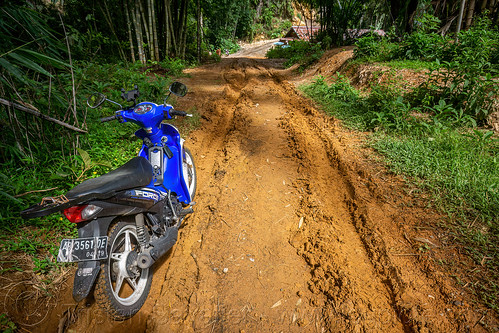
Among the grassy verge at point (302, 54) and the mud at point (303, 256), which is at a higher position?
the grassy verge at point (302, 54)

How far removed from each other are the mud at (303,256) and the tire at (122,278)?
145mm

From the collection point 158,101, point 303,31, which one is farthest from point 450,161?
point 303,31

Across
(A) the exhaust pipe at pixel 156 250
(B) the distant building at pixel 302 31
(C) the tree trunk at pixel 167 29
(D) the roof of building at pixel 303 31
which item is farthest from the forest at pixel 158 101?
(B) the distant building at pixel 302 31

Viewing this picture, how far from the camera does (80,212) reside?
54.7 inches

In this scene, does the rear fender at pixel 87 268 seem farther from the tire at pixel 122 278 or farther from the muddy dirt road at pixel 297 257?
the muddy dirt road at pixel 297 257

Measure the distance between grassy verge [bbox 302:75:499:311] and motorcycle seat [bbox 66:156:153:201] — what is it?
2499 mm

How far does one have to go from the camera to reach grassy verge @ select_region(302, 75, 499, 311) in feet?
6.44

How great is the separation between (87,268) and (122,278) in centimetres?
41

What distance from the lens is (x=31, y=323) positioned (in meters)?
1.69

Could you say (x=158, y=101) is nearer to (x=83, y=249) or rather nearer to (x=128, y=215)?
(x=128, y=215)

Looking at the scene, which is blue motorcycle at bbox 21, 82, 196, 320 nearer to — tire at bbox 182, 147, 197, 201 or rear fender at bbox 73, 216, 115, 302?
rear fender at bbox 73, 216, 115, 302

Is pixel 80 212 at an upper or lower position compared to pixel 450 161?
upper

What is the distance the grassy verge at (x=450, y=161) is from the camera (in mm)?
1962

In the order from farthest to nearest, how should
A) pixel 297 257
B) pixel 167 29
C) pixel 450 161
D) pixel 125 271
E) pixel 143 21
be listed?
1. pixel 167 29
2. pixel 143 21
3. pixel 450 161
4. pixel 297 257
5. pixel 125 271
